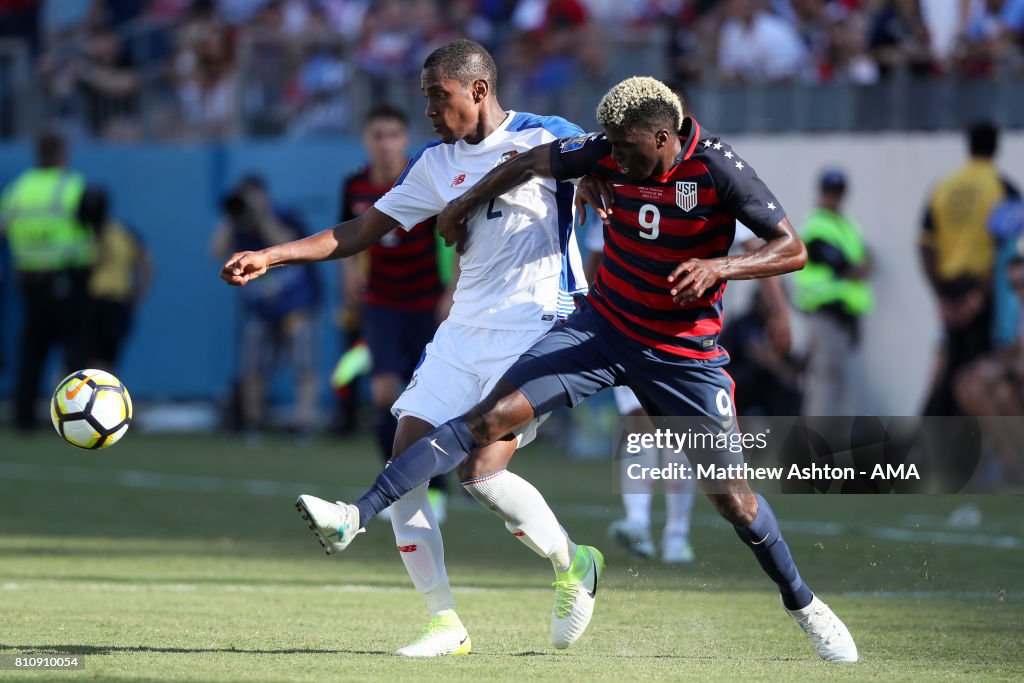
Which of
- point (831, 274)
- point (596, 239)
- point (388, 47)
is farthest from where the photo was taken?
point (388, 47)

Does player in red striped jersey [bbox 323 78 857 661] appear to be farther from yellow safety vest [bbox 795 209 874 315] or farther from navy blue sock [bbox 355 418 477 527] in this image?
yellow safety vest [bbox 795 209 874 315]

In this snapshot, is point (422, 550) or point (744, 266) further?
point (422, 550)

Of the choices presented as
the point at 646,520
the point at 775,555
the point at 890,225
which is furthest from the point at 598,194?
the point at 890,225

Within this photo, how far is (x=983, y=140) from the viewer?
551 inches

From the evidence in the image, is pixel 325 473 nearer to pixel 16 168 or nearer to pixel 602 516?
pixel 602 516

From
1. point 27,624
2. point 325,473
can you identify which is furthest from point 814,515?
point 27,624

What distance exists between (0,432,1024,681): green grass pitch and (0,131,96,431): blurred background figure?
447cm

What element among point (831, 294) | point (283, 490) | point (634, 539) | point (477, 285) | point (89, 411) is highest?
point (477, 285)

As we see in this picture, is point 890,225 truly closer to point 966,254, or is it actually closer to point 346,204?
point 966,254

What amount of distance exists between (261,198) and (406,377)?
5945 mm

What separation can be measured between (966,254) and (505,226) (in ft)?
26.3

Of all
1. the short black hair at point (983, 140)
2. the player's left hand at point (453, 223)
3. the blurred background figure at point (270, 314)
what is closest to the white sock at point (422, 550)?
the player's left hand at point (453, 223)

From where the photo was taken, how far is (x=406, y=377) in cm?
1176

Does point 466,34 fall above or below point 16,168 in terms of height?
above
